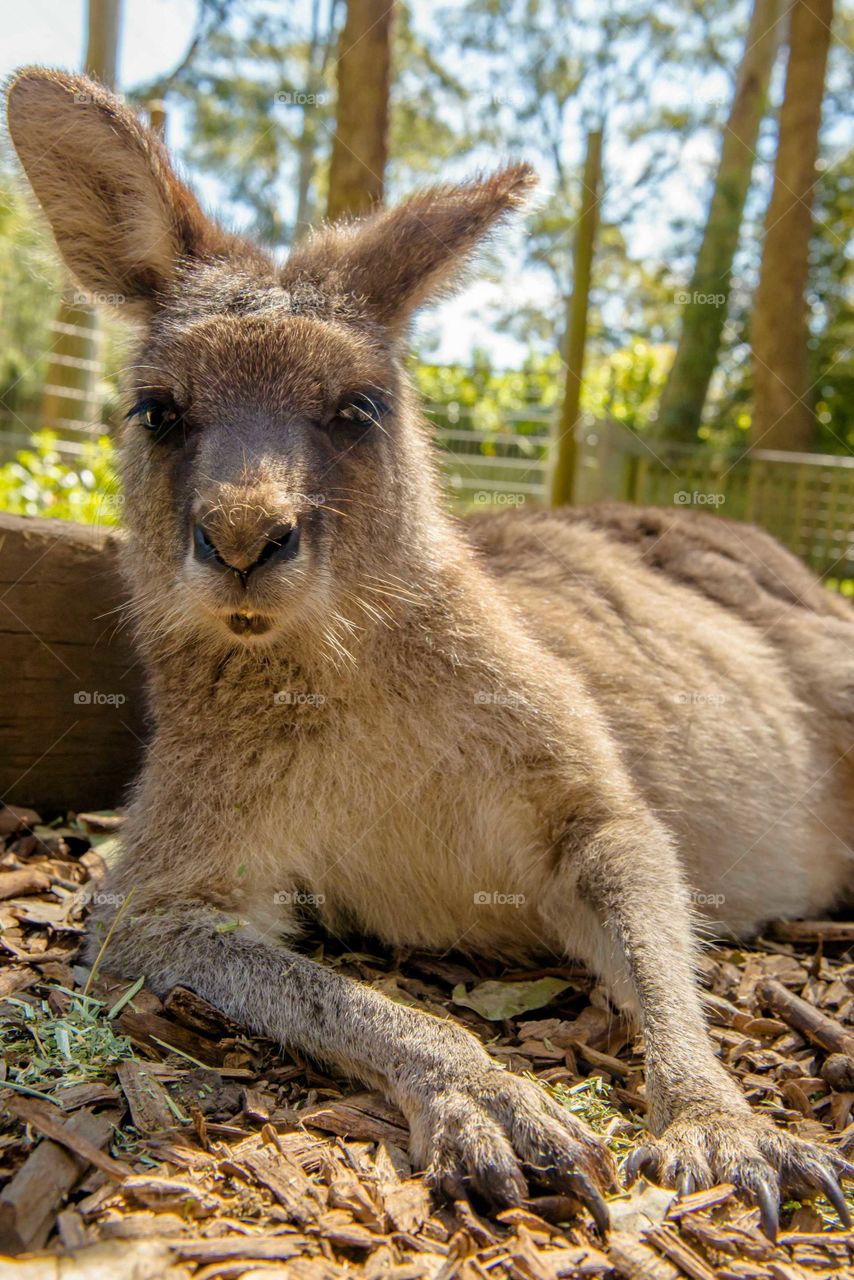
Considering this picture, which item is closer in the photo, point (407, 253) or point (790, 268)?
point (407, 253)

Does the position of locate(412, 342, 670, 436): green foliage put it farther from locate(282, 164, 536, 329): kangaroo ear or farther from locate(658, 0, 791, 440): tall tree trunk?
locate(282, 164, 536, 329): kangaroo ear

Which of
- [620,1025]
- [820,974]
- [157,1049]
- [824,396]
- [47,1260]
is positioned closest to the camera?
[47,1260]

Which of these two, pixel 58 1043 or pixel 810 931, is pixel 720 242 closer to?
pixel 810 931

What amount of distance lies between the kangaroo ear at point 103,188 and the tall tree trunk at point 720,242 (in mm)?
9646

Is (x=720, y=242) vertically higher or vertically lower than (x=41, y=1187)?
higher

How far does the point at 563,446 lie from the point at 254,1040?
722 centimetres

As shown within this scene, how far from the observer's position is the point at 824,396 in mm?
19984

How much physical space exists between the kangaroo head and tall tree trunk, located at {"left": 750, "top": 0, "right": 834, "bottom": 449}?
9.81 m

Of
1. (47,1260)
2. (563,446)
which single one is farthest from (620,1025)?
(563,446)

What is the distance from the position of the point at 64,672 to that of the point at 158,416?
1.71 meters

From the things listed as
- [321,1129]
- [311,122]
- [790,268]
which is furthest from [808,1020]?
[311,122]

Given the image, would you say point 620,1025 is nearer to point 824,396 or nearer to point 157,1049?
point 157,1049

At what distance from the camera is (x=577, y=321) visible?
29.9ft

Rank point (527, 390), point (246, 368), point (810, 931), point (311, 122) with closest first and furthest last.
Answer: point (246, 368)
point (810, 931)
point (527, 390)
point (311, 122)
